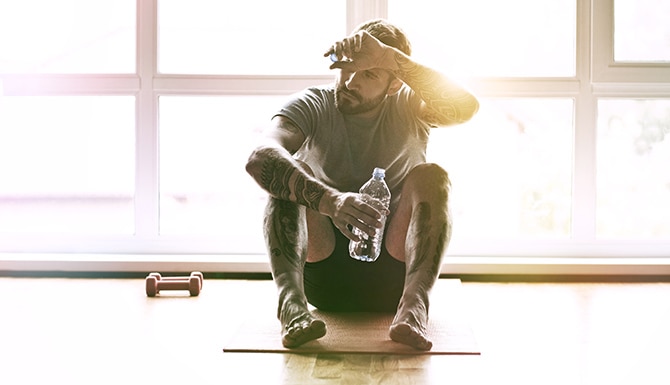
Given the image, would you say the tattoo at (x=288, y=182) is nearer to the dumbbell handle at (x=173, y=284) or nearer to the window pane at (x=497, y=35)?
the dumbbell handle at (x=173, y=284)

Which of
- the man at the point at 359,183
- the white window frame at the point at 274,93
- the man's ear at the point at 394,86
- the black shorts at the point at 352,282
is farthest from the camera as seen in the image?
the white window frame at the point at 274,93

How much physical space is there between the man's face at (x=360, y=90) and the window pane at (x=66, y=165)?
1438mm

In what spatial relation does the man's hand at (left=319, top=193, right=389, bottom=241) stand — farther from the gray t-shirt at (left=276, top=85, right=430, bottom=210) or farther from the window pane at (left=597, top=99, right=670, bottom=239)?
the window pane at (left=597, top=99, right=670, bottom=239)

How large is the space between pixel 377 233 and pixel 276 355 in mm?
487

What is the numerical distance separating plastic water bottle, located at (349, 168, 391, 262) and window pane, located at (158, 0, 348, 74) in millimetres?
1346

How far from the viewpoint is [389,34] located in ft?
8.66

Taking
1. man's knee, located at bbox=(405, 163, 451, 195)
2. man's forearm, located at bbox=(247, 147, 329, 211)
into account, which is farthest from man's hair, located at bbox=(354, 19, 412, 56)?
man's forearm, located at bbox=(247, 147, 329, 211)

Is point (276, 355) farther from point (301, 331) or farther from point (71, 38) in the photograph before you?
point (71, 38)

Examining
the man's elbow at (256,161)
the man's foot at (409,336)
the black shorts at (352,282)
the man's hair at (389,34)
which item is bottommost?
the man's foot at (409,336)

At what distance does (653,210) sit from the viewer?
3826 mm

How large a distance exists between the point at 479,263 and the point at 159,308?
1322 millimetres

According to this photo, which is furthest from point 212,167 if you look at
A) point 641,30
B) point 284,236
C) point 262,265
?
point 641,30

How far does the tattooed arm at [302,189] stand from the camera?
2.23m

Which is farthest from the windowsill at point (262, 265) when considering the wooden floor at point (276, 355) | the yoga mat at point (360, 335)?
the yoga mat at point (360, 335)
